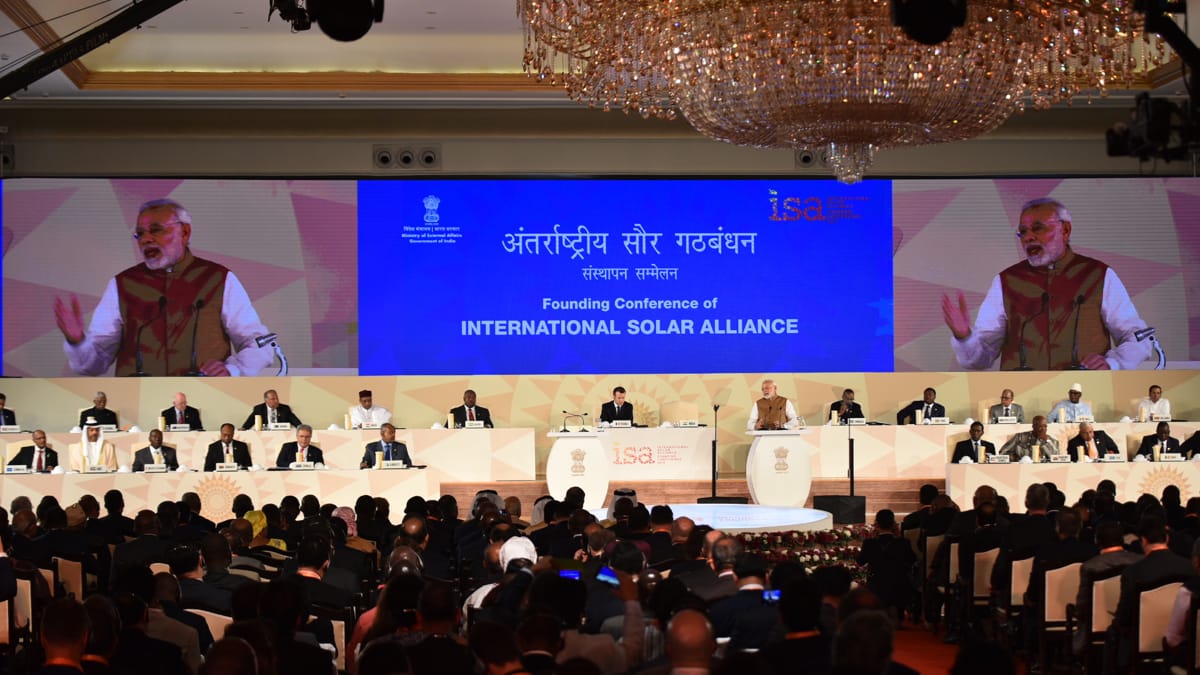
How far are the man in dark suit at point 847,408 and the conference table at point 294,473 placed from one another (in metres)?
3.26

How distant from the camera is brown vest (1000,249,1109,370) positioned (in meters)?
15.7

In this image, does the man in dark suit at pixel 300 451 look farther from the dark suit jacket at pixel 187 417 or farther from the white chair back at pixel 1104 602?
the white chair back at pixel 1104 602

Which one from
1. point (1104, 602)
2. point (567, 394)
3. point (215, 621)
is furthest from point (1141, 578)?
point (567, 394)

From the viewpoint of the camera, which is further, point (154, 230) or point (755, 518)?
point (154, 230)

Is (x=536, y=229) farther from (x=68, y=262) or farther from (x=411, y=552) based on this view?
(x=411, y=552)

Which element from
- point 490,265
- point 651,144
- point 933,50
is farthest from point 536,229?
point 933,50

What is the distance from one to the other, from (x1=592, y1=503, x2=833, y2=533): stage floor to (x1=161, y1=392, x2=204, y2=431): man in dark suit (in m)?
5.69

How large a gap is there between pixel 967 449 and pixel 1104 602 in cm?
703

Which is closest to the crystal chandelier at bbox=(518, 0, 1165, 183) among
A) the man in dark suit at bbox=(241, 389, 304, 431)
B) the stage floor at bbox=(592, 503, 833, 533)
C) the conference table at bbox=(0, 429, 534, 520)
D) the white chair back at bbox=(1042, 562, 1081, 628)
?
the white chair back at bbox=(1042, 562, 1081, 628)

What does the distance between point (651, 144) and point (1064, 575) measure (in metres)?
9.71

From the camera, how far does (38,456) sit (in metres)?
12.8

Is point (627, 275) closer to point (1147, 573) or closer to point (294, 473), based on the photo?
point (294, 473)

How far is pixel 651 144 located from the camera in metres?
15.8

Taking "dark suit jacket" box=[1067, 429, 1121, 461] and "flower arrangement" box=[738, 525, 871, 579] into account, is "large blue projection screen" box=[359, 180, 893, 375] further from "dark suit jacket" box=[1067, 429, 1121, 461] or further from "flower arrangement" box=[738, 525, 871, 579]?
"flower arrangement" box=[738, 525, 871, 579]
